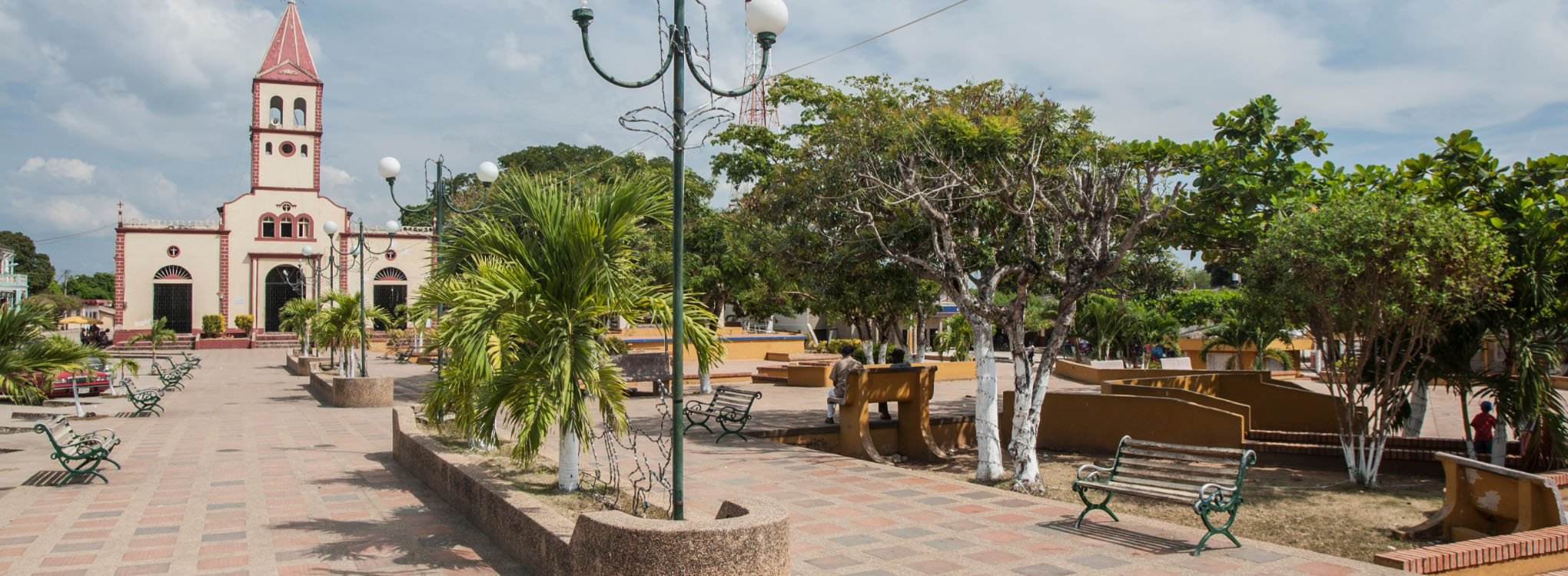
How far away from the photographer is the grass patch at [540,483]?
6363 mm

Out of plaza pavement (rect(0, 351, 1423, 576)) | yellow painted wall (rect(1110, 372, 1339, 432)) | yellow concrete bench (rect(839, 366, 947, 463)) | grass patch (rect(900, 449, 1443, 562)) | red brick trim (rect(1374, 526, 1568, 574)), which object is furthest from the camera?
yellow painted wall (rect(1110, 372, 1339, 432))

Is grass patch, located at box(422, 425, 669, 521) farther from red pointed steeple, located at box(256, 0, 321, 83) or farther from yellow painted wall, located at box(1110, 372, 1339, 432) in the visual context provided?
red pointed steeple, located at box(256, 0, 321, 83)

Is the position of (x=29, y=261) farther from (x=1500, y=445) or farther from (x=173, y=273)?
(x=1500, y=445)

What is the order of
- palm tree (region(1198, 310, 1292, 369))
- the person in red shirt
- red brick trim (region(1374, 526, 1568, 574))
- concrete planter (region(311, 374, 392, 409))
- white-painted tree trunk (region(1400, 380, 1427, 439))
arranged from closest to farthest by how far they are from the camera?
red brick trim (region(1374, 526, 1568, 574)), the person in red shirt, white-painted tree trunk (region(1400, 380, 1427, 439)), concrete planter (region(311, 374, 392, 409)), palm tree (region(1198, 310, 1292, 369))

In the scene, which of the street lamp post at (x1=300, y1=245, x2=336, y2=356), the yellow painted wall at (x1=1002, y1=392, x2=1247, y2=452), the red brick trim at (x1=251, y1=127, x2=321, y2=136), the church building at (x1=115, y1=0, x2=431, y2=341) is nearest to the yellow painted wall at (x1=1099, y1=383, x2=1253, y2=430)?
the yellow painted wall at (x1=1002, y1=392, x2=1247, y2=452)

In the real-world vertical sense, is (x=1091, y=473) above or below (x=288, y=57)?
below

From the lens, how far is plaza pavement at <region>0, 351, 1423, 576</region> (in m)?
5.84

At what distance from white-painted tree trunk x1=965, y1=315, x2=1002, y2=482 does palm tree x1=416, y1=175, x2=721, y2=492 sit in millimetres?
4490

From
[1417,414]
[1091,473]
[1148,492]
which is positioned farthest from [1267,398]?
[1148,492]

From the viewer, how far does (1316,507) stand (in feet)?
29.7

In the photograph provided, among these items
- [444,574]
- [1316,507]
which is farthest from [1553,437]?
[444,574]

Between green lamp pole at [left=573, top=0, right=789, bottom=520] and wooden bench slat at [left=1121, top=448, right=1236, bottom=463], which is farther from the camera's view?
wooden bench slat at [left=1121, top=448, right=1236, bottom=463]

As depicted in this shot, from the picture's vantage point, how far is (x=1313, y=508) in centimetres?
905

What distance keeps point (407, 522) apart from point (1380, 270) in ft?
28.7
